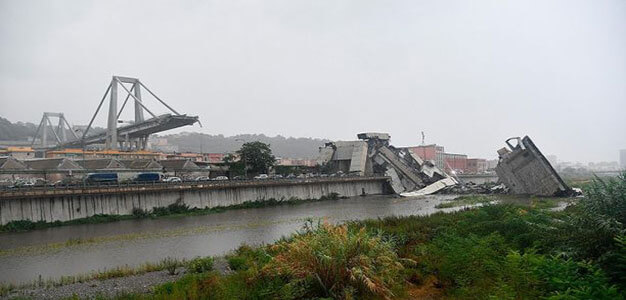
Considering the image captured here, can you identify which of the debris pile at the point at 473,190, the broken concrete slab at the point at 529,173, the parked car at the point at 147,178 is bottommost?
the debris pile at the point at 473,190

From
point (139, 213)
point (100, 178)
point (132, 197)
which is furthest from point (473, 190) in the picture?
point (100, 178)

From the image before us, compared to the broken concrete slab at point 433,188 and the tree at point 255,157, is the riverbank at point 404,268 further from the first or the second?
the broken concrete slab at point 433,188

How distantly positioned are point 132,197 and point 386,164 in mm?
50666

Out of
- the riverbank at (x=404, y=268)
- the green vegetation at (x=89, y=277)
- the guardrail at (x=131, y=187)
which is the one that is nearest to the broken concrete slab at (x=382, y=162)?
the guardrail at (x=131, y=187)

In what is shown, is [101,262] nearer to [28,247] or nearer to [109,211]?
[28,247]

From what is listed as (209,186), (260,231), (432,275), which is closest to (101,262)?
(260,231)

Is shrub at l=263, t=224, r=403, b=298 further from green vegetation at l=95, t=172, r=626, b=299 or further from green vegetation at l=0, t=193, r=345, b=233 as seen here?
green vegetation at l=0, t=193, r=345, b=233

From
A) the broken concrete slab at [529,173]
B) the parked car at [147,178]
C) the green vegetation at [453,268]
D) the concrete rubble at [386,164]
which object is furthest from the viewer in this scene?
the concrete rubble at [386,164]

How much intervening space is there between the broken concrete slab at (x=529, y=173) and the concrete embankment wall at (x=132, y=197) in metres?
26.7

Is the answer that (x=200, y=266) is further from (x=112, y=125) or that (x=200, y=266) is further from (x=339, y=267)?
(x=112, y=125)

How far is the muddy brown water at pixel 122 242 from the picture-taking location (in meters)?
20.6

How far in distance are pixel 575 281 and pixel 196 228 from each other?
29.3 metres

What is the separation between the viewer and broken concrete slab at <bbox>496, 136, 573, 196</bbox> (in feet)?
176

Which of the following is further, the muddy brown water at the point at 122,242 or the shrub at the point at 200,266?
the muddy brown water at the point at 122,242
